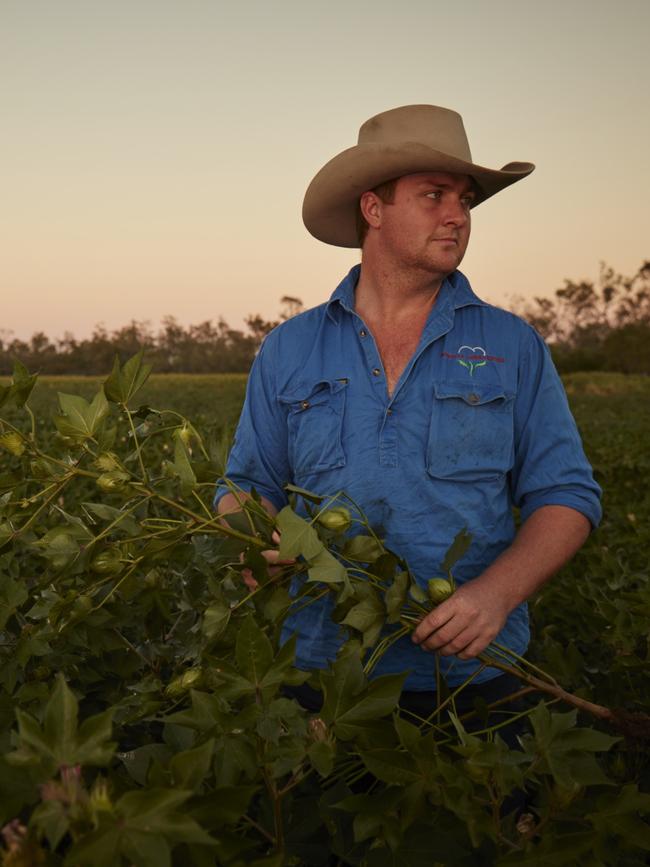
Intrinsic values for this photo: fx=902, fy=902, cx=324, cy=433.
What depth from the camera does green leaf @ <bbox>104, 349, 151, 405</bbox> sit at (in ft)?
3.87

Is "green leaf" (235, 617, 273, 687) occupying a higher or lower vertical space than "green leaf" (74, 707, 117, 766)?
lower

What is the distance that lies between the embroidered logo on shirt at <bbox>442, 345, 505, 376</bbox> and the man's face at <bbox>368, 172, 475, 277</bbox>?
7.8 inches

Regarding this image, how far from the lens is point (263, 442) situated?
2373mm

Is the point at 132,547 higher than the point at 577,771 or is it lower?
higher

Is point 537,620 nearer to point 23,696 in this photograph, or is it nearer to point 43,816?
point 23,696

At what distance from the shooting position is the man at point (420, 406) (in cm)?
208

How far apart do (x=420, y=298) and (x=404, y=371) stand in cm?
23

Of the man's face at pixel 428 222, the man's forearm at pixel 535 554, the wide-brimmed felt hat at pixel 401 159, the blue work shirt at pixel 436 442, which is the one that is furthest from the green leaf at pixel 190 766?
the wide-brimmed felt hat at pixel 401 159

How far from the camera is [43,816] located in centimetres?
68

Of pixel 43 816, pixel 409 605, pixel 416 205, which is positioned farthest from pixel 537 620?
pixel 43 816

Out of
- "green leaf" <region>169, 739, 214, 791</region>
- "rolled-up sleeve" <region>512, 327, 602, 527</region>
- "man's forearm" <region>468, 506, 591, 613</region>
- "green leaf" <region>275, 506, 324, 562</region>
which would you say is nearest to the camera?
"green leaf" <region>169, 739, 214, 791</region>

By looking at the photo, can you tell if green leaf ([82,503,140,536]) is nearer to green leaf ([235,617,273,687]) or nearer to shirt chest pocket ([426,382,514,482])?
green leaf ([235,617,273,687])

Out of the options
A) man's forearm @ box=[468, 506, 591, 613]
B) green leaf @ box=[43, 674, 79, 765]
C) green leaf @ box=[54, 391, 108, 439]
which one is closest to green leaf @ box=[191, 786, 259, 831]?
green leaf @ box=[43, 674, 79, 765]

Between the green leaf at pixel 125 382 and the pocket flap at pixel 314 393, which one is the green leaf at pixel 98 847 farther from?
the pocket flap at pixel 314 393
